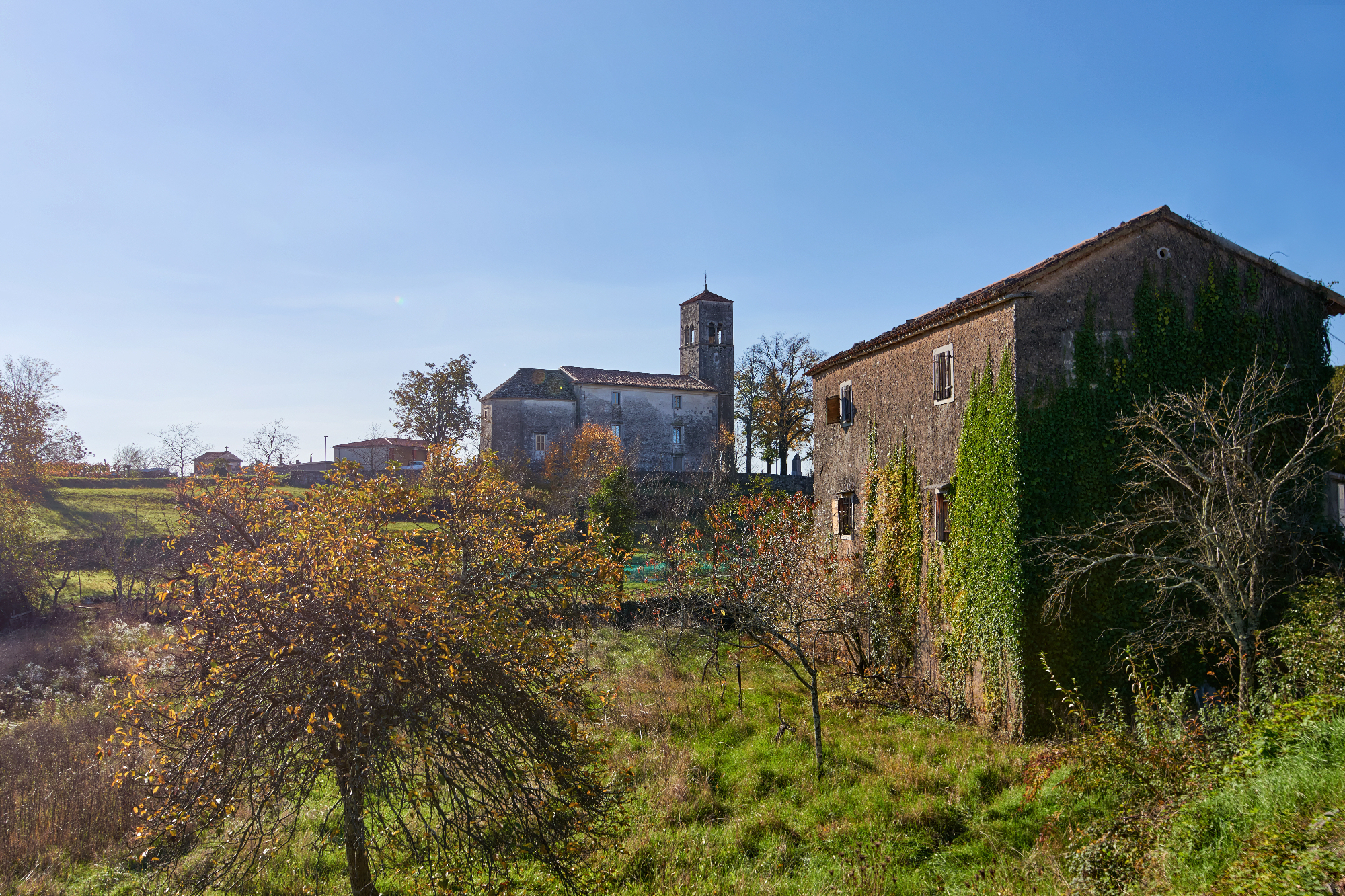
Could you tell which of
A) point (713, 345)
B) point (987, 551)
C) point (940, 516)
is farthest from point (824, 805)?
point (713, 345)

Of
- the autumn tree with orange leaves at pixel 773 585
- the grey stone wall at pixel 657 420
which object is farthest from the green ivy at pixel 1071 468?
the grey stone wall at pixel 657 420

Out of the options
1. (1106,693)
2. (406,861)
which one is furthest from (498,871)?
(1106,693)

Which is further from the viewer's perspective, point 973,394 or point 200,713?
point 973,394

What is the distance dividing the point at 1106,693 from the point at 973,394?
4.97 metres

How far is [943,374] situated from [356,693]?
1185 cm

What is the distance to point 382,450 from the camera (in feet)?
215

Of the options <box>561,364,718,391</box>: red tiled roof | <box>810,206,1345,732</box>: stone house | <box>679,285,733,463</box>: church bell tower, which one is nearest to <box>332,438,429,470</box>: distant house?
<box>561,364,718,391</box>: red tiled roof

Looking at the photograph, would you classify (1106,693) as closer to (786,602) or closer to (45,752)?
(786,602)

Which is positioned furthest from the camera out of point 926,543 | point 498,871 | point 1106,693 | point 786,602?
point 926,543

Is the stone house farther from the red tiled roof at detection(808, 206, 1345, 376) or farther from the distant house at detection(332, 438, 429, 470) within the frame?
the distant house at detection(332, 438, 429, 470)

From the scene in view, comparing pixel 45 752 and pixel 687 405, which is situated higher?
pixel 687 405

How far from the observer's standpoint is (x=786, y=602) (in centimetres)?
1301

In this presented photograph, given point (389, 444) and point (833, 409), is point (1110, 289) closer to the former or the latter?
point (833, 409)

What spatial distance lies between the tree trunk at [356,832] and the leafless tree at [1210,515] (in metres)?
9.42
